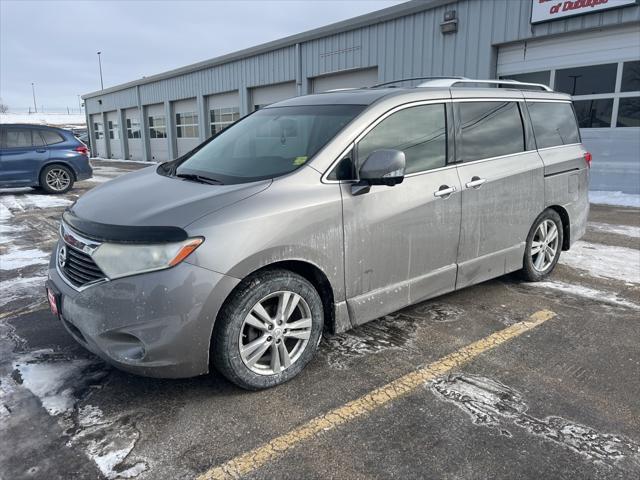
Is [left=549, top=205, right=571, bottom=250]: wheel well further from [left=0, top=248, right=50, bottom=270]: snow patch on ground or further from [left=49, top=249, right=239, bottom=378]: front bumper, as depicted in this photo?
[left=0, top=248, right=50, bottom=270]: snow patch on ground

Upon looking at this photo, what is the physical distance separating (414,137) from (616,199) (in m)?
8.97

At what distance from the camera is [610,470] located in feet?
7.35

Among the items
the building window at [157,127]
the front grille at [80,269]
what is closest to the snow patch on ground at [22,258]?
the front grille at [80,269]

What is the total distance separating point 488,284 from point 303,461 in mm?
→ 3128

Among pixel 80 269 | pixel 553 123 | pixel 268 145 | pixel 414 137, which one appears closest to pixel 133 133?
pixel 553 123

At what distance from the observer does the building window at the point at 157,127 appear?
27672mm

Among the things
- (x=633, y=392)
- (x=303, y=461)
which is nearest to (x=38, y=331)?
(x=303, y=461)

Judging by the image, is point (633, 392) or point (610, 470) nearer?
point (610, 470)

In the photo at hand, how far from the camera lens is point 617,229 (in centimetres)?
743

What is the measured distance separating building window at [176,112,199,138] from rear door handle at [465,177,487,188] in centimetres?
2210

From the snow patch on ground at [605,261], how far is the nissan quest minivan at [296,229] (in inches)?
52.6

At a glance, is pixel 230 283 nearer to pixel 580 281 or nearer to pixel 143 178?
pixel 143 178

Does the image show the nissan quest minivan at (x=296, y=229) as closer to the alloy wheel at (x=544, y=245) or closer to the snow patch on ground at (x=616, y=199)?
the alloy wheel at (x=544, y=245)

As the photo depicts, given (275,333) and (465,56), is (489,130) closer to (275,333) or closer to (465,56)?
(275,333)
